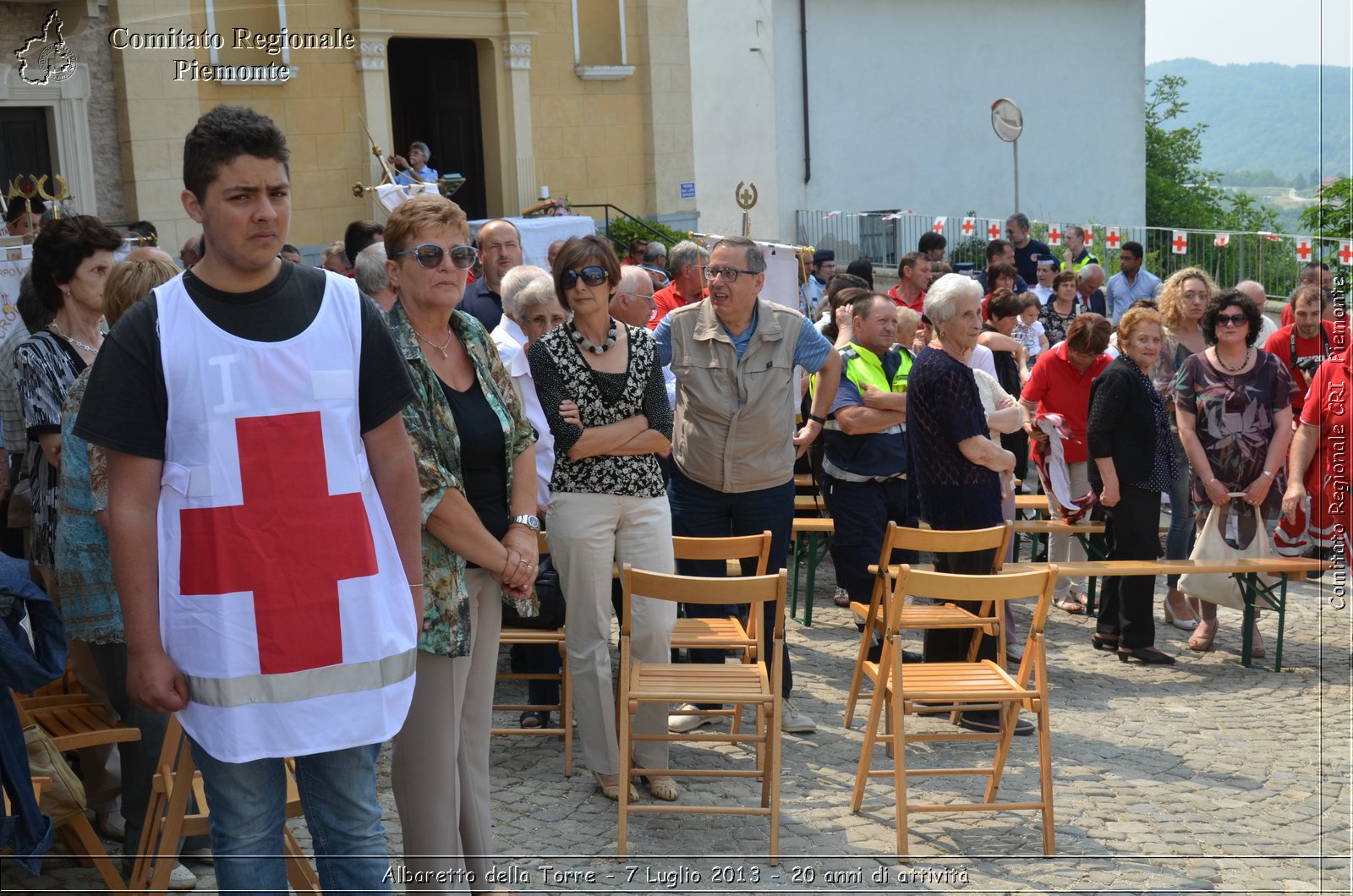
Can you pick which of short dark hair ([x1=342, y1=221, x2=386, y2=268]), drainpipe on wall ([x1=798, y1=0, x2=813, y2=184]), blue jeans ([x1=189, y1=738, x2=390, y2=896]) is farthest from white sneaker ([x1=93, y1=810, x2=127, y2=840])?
drainpipe on wall ([x1=798, y1=0, x2=813, y2=184])

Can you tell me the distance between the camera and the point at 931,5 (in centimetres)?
3075

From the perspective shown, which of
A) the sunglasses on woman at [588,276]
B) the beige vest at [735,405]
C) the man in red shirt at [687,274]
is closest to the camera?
the sunglasses on woman at [588,276]

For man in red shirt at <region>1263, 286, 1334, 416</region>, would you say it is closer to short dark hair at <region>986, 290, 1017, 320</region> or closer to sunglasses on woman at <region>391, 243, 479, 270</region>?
short dark hair at <region>986, 290, 1017, 320</region>

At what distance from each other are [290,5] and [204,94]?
186cm

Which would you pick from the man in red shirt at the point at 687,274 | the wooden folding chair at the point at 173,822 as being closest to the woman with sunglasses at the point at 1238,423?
the man in red shirt at the point at 687,274

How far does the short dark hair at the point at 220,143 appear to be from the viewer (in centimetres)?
276

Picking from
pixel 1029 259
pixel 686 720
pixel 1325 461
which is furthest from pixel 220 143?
pixel 1029 259

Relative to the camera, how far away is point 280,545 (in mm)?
2721

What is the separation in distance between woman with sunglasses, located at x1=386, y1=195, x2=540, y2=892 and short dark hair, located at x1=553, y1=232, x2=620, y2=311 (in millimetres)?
1102

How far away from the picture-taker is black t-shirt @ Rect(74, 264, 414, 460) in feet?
8.87

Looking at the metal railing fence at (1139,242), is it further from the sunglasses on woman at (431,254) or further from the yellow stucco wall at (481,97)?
the sunglasses on woman at (431,254)

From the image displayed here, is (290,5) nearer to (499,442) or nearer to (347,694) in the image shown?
(499,442)

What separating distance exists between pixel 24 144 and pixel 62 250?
12.2 meters

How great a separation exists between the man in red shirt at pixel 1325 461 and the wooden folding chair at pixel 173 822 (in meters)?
5.59
